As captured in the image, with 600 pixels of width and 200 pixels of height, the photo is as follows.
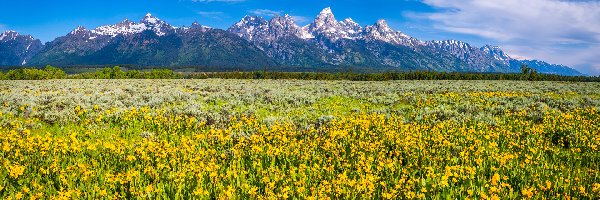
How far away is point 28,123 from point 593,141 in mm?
18251

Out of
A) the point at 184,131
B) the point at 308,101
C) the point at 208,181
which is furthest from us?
the point at 308,101

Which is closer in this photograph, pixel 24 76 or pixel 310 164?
pixel 310 164

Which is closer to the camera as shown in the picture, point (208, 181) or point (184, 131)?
point (208, 181)

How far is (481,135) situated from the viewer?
37.4 ft

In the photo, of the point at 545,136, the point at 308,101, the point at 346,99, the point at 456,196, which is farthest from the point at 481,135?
the point at 346,99

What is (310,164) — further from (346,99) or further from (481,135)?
(346,99)

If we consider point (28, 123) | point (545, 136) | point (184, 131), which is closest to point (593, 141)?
point (545, 136)

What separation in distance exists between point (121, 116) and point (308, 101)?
37.1 feet

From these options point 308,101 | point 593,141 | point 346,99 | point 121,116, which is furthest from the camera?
point 346,99

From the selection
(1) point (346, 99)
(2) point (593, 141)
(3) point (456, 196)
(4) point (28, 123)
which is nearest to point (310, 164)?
(3) point (456, 196)

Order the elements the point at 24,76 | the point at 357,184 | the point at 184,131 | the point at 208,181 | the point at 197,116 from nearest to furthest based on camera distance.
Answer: the point at 357,184, the point at 208,181, the point at 184,131, the point at 197,116, the point at 24,76

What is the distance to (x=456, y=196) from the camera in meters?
6.71

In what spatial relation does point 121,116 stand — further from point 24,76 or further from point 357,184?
point 24,76

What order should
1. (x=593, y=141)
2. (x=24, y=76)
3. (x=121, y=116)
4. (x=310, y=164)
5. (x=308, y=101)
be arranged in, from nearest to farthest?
(x=310, y=164) < (x=593, y=141) < (x=121, y=116) < (x=308, y=101) < (x=24, y=76)
